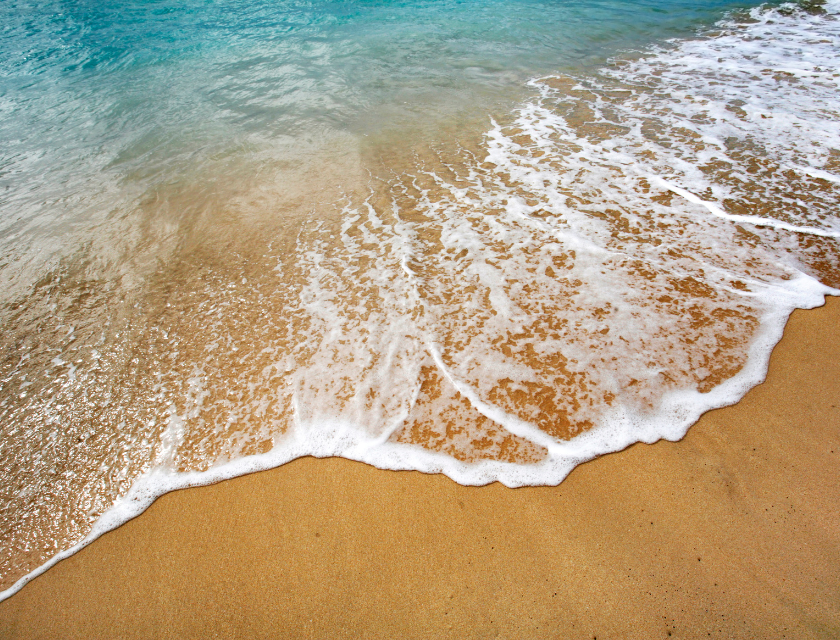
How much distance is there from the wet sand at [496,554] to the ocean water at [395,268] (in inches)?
5.5

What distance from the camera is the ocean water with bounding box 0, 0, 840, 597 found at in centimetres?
251

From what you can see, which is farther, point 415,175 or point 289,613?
point 415,175

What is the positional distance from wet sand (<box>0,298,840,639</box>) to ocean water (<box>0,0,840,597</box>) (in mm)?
140

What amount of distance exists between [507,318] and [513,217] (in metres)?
1.43

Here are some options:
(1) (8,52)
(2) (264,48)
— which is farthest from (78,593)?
(1) (8,52)

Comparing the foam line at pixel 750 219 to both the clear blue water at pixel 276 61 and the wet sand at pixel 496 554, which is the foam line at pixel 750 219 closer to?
the wet sand at pixel 496 554

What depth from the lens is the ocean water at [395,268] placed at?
2.51 m

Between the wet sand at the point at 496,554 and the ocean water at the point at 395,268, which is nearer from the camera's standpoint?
the wet sand at the point at 496,554

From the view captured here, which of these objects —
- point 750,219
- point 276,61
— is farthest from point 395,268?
point 276,61

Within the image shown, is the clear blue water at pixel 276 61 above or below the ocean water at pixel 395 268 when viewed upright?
above

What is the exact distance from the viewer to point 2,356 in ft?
10.5

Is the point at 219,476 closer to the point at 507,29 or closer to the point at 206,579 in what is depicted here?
the point at 206,579

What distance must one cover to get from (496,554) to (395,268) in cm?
234

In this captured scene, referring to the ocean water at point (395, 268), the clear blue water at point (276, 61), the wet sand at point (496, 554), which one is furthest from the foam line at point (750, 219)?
the clear blue water at point (276, 61)
